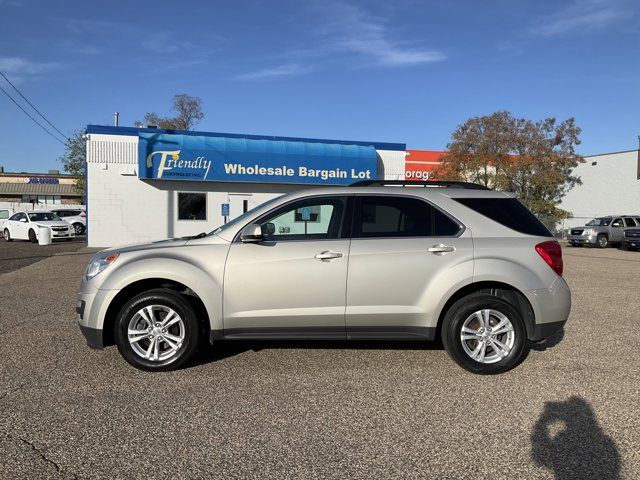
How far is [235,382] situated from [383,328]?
1.47 m

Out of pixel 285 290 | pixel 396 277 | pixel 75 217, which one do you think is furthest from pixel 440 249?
pixel 75 217

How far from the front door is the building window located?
17.7 m

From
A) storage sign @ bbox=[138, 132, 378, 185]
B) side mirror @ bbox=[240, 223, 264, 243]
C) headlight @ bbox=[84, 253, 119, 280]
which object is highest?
storage sign @ bbox=[138, 132, 378, 185]

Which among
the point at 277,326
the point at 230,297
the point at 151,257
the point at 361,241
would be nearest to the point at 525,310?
the point at 361,241

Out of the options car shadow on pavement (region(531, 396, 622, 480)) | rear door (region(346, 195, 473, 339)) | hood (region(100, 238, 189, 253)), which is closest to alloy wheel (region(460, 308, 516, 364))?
rear door (region(346, 195, 473, 339))

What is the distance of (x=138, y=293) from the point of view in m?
5.08

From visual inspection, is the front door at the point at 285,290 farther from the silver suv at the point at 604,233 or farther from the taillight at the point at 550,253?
the silver suv at the point at 604,233

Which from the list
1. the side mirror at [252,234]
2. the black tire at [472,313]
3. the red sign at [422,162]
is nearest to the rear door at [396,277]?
the black tire at [472,313]

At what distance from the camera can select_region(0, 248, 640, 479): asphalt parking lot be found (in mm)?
3227

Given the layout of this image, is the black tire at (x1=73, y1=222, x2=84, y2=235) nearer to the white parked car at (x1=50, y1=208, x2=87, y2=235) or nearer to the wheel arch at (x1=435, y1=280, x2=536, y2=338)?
the white parked car at (x1=50, y1=208, x2=87, y2=235)

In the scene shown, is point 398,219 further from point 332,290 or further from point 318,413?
point 318,413

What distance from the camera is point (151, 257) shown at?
4949 millimetres

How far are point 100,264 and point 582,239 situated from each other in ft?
91.9

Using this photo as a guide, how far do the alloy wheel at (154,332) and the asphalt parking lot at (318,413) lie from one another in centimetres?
22
